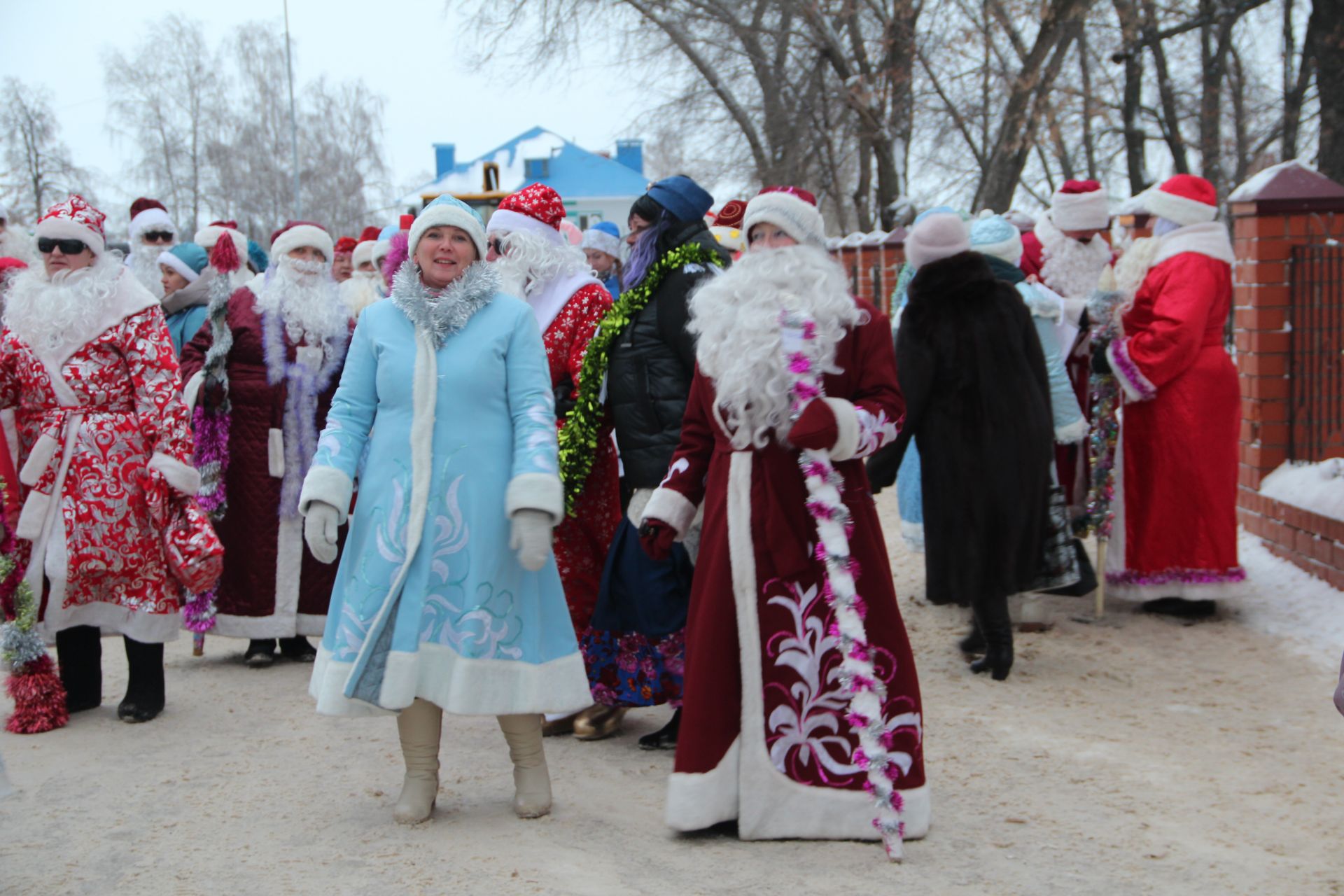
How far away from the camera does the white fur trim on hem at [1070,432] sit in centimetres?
677

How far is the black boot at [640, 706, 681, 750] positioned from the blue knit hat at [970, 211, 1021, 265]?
2.83m

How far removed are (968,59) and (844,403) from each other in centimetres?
1709

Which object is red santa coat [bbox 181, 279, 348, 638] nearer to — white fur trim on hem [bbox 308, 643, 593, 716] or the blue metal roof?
white fur trim on hem [bbox 308, 643, 593, 716]

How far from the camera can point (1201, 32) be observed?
76.9 feet

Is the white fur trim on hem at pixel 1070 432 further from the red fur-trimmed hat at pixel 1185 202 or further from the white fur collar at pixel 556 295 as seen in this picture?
the white fur collar at pixel 556 295

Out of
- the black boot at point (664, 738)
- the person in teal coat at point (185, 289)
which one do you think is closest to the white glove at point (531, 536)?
the black boot at point (664, 738)

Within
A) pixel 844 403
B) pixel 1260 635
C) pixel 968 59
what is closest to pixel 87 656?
pixel 844 403

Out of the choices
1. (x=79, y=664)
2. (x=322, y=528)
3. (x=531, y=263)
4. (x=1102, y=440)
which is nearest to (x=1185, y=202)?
(x=1102, y=440)

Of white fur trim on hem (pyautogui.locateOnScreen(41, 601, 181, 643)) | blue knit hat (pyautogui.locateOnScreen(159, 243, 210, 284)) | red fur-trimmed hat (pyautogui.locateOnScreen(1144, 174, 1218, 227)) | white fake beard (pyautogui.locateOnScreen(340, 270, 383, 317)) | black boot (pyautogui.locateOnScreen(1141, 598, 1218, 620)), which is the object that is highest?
red fur-trimmed hat (pyautogui.locateOnScreen(1144, 174, 1218, 227))

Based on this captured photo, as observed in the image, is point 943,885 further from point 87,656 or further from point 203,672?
point 203,672

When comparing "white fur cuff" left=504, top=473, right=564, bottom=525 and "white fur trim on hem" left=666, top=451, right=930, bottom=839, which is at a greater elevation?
"white fur cuff" left=504, top=473, right=564, bottom=525

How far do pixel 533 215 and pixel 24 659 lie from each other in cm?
264

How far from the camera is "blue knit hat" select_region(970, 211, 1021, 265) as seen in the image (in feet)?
22.0

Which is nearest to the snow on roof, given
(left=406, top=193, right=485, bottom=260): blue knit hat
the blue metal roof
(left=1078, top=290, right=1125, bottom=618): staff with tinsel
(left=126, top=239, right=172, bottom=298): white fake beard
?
the blue metal roof
